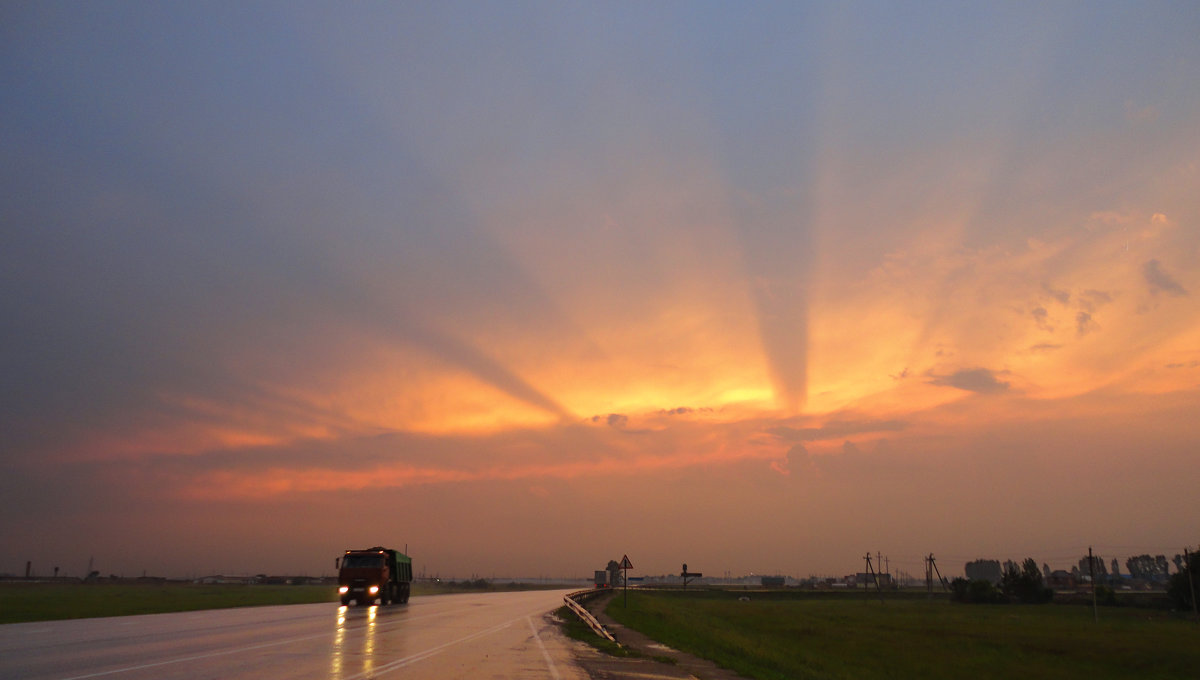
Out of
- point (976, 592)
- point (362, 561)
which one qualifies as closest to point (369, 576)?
point (362, 561)

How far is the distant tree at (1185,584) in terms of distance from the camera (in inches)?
3258

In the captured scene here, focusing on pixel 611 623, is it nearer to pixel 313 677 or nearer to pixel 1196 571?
pixel 313 677

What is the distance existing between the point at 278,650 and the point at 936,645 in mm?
45964

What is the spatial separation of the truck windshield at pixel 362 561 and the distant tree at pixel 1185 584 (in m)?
82.5

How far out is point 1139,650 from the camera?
163ft

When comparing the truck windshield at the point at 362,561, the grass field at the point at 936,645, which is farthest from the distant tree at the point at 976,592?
the truck windshield at the point at 362,561

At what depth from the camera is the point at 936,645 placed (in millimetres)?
52531

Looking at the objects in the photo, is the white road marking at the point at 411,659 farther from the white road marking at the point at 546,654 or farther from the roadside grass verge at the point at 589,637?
the roadside grass verge at the point at 589,637

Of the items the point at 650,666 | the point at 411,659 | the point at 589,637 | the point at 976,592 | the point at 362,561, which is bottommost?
the point at 976,592

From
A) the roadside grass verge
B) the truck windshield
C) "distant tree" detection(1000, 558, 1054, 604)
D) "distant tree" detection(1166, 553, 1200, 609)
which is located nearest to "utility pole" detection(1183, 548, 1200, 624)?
"distant tree" detection(1166, 553, 1200, 609)

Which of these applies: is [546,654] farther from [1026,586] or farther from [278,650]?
[1026,586]

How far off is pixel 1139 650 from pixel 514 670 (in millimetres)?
49636

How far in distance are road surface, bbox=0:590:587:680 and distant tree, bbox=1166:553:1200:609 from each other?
82.4 m

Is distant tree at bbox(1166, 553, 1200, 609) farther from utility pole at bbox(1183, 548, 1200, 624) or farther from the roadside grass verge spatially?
the roadside grass verge
